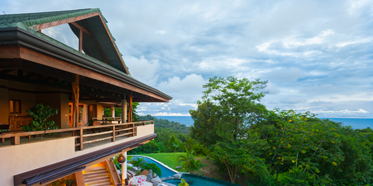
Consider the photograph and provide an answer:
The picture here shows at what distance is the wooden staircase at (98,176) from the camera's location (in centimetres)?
907

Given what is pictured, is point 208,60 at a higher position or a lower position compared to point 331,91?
higher

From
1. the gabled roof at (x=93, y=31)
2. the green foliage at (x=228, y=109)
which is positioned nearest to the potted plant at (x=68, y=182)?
the gabled roof at (x=93, y=31)

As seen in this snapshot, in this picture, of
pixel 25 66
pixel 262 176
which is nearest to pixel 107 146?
pixel 25 66

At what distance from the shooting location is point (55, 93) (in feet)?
28.5

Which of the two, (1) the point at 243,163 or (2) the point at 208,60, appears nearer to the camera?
(1) the point at 243,163

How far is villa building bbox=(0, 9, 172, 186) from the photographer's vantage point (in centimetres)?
319

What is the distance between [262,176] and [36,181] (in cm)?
1408

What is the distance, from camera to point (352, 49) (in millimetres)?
16906

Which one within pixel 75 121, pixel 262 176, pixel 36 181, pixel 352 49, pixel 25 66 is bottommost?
pixel 262 176

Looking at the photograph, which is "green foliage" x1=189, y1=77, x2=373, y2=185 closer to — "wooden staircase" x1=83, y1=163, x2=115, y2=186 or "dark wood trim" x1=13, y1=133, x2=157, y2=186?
"wooden staircase" x1=83, y1=163, x2=115, y2=186

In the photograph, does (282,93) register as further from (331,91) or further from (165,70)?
(165,70)

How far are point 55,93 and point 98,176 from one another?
445 cm

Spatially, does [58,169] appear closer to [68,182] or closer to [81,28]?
[68,182]

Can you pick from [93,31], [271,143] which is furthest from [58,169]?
[271,143]
